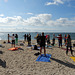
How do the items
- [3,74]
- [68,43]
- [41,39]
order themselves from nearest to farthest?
1. [3,74]
2. [41,39]
3. [68,43]

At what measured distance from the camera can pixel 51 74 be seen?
4.70 metres

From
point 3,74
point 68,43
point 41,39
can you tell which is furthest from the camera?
point 68,43

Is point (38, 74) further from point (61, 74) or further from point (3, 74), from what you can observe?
point (3, 74)

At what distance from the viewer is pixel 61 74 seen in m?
4.71

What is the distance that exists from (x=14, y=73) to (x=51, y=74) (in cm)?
207

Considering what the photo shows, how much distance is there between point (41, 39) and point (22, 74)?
4.08m

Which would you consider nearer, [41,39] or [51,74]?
[51,74]

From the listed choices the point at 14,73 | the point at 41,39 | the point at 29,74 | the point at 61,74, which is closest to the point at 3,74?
the point at 14,73

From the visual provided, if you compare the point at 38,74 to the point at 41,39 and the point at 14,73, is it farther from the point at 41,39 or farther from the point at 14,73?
the point at 41,39

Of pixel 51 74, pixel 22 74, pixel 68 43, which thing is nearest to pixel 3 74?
pixel 22 74

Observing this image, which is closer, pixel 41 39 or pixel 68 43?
pixel 41 39

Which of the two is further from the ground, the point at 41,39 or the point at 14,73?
the point at 41,39

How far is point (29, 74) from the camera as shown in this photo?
4609mm

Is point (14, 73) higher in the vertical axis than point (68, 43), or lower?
lower
